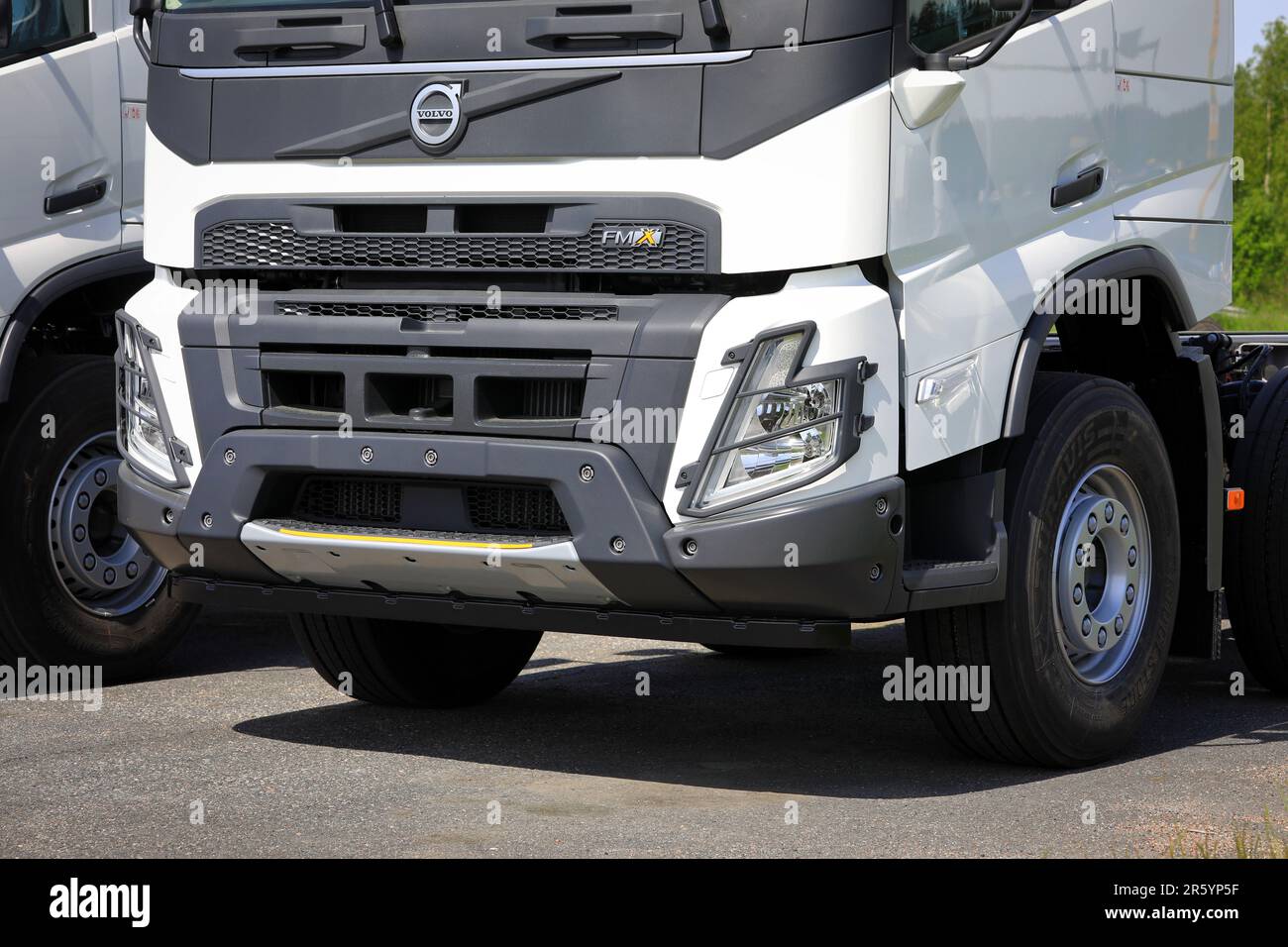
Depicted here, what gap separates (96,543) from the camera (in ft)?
28.2

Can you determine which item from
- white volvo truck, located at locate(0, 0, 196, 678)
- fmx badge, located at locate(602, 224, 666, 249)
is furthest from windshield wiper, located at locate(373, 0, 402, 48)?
white volvo truck, located at locate(0, 0, 196, 678)

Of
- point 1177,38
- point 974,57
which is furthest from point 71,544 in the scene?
point 1177,38

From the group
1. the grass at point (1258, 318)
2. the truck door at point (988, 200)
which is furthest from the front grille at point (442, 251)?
the grass at point (1258, 318)

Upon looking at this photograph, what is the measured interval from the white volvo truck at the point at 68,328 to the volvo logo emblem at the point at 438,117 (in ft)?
7.37

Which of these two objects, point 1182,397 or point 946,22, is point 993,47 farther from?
point 1182,397

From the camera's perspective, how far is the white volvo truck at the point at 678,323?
5.77 metres

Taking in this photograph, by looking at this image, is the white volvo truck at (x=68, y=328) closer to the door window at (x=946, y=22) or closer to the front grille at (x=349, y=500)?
the front grille at (x=349, y=500)

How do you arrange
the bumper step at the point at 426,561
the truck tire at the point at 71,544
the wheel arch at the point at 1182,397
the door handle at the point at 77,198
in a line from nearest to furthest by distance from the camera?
the bumper step at the point at 426,561 → the wheel arch at the point at 1182,397 → the door handle at the point at 77,198 → the truck tire at the point at 71,544

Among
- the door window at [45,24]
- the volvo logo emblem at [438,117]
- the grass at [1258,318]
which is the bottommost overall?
the grass at [1258,318]

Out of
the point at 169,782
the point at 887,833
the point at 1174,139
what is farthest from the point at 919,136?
the point at 169,782

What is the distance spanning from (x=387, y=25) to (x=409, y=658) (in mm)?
2638

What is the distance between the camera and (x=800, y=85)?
5750 mm

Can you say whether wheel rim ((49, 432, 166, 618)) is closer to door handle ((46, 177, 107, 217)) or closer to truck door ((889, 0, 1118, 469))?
door handle ((46, 177, 107, 217))

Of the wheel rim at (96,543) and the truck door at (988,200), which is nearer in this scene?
the truck door at (988,200)
